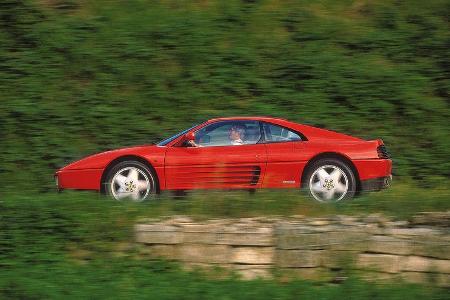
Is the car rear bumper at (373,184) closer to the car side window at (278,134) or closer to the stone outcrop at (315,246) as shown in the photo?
the car side window at (278,134)

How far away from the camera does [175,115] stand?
14.6 metres

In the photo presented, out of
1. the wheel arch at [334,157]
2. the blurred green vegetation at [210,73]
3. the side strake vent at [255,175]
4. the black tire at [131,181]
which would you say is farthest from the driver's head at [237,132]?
the blurred green vegetation at [210,73]

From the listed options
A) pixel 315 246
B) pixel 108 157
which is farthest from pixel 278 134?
pixel 315 246

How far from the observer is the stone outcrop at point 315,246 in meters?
8.27

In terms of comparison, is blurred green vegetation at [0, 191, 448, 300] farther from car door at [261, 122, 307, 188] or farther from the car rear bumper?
the car rear bumper

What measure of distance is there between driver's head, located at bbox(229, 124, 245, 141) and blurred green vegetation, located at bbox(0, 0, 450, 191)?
2.47m

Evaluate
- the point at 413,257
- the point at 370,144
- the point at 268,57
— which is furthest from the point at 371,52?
the point at 413,257

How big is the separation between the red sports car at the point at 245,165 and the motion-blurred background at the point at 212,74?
1.50 m

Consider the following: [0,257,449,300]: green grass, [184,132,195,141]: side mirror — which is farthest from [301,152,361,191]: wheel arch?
[0,257,449,300]: green grass

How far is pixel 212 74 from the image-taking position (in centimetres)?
1505

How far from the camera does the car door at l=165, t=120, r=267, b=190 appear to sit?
38.2ft

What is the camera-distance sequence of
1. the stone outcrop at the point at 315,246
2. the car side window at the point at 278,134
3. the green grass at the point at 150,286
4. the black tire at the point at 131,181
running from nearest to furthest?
1. the green grass at the point at 150,286
2. the stone outcrop at the point at 315,246
3. the black tire at the point at 131,181
4. the car side window at the point at 278,134

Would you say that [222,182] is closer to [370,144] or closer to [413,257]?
[370,144]

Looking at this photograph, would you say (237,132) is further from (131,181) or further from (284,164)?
(131,181)
